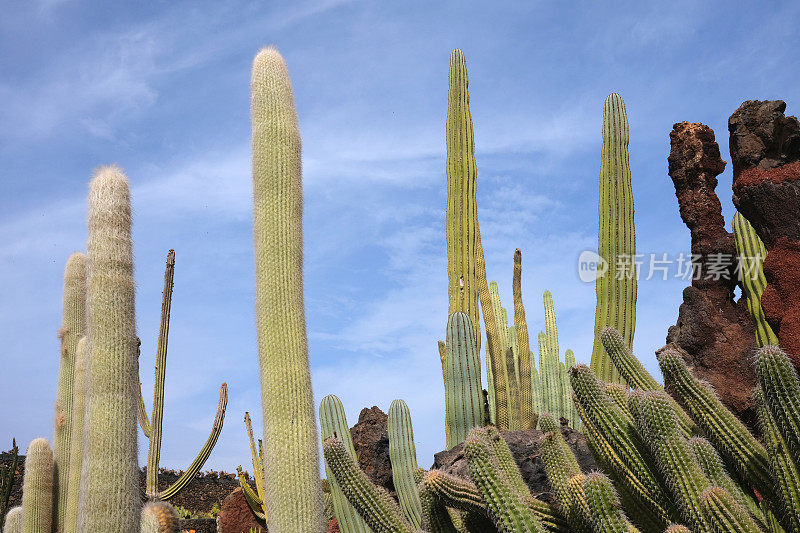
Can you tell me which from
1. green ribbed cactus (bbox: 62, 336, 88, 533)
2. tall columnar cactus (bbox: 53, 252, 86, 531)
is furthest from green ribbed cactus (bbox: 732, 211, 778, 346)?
tall columnar cactus (bbox: 53, 252, 86, 531)

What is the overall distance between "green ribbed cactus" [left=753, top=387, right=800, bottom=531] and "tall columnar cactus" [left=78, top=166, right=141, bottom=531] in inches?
156

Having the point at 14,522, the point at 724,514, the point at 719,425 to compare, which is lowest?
the point at 724,514

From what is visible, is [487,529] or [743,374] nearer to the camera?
[487,529]

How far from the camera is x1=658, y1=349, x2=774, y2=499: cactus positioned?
10.5 feet

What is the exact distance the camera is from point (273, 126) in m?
4.99

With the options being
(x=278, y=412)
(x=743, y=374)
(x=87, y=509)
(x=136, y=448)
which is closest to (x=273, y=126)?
(x=278, y=412)

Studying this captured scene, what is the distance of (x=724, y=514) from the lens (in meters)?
2.71

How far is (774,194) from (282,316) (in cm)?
337

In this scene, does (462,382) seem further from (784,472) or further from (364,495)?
(784,472)

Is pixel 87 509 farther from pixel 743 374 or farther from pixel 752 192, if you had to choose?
pixel 752 192

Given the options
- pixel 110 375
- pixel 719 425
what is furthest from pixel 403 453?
pixel 719 425

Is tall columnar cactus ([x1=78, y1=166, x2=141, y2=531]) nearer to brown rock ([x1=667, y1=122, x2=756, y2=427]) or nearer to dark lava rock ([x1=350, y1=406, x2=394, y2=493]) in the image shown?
dark lava rock ([x1=350, y1=406, x2=394, y2=493])

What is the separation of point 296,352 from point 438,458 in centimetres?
156

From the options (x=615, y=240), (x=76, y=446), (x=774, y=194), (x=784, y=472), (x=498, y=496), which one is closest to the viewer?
(x=784, y=472)
